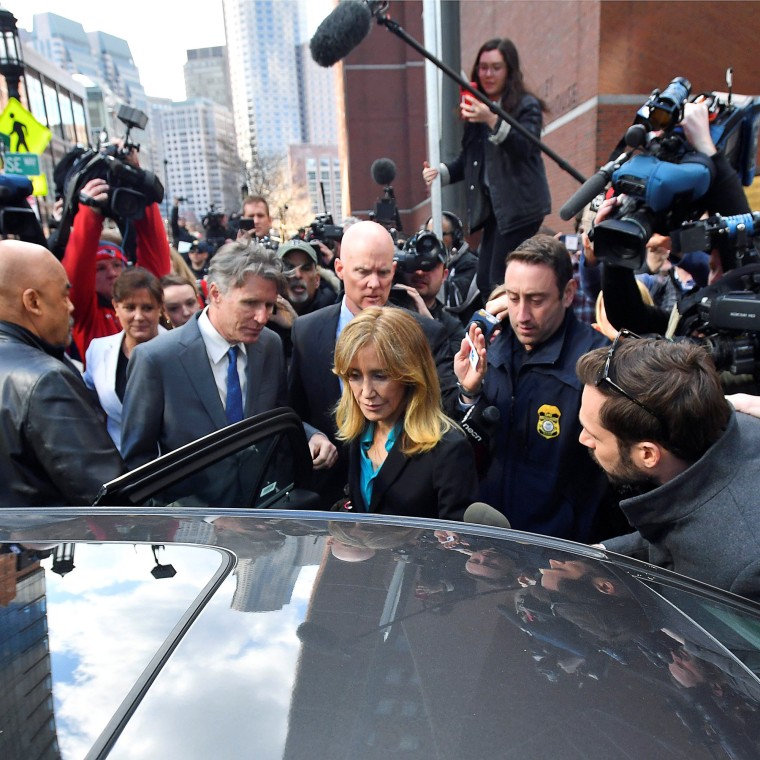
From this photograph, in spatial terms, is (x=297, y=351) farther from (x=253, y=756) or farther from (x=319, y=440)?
(x=253, y=756)

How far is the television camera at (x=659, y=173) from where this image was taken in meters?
2.33

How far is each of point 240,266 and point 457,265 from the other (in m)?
3.23

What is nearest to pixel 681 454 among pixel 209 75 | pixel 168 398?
pixel 168 398

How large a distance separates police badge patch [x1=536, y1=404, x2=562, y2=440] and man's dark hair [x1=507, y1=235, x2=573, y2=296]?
0.47 metres

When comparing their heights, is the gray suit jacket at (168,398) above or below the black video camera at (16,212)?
below

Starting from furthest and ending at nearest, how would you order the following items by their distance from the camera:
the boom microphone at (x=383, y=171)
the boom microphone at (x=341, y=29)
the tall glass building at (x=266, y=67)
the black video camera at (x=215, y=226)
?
the tall glass building at (x=266, y=67) < the black video camera at (x=215, y=226) < the boom microphone at (x=383, y=171) < the boom microphone at (x=341, y=29)

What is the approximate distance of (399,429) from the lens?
2.33m

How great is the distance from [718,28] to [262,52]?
5828 inches

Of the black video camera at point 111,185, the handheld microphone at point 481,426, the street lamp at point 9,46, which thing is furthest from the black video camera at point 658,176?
the street lamp at point 9,46

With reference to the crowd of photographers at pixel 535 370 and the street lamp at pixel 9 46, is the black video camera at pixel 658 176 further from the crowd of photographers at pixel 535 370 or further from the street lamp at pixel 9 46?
the street lamp at pixel 9 46

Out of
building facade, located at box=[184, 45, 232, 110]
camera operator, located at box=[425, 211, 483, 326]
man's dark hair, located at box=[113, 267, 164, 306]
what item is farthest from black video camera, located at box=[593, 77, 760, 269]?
building facade, located at box=[184, 45, 232, 110]

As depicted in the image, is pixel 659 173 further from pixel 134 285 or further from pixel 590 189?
pixel 134 285

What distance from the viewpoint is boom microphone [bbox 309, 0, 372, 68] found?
321 centimetres

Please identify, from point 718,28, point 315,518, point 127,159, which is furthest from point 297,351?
point 718,28
